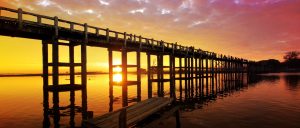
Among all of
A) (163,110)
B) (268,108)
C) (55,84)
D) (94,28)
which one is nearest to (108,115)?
(163,110)

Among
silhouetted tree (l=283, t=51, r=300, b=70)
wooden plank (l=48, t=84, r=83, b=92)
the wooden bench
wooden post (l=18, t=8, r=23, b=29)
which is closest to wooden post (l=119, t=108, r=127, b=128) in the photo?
the wooden bench

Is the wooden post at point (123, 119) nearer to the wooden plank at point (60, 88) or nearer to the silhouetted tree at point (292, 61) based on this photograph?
the wooden plank at point (60, 88)

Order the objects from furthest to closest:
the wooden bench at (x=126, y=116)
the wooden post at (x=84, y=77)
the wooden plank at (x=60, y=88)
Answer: the wooden post at (x=84, y=77)
the wooden plank at (x=60, y=88)
the wooden bench at (x=126, y=116)

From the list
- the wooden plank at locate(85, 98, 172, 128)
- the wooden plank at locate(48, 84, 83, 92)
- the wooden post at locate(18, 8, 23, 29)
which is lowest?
the wooden plank at locate(85, 98, 172, 128)

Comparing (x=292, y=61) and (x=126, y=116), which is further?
(x=292, y=61)

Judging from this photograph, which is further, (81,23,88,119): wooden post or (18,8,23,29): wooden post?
(81,23,88,119): wooden post

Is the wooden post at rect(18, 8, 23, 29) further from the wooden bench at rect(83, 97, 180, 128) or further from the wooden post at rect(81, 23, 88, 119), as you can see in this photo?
the wooden bench at rect(83, 97, 180, 128)

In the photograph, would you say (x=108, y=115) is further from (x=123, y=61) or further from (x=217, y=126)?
(x=123, y=61)

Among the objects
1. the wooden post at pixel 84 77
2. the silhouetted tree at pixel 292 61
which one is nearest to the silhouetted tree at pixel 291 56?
the silhouetted tree at pixel 292 61

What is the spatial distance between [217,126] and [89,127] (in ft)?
28.3

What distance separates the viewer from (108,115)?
Answer: 28.1 feet

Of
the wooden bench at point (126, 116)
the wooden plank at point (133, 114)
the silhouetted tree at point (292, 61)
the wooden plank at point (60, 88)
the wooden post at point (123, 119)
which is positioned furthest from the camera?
the silhouetted tree at point (292, 61)

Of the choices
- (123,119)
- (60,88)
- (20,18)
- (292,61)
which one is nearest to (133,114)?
(123,119)

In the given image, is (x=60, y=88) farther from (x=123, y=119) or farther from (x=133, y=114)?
(x=123, y=119)
